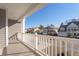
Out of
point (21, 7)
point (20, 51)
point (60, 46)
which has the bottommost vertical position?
A: point (20, 51)

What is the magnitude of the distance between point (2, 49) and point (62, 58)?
11.5ft

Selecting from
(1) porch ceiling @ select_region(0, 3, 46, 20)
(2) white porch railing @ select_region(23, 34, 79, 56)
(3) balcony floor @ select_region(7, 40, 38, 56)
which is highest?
(1) porch ceiling @ select_region(0, 3, 46, 20)

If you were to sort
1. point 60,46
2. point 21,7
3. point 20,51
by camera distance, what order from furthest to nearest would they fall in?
point 20,51, point 21,7, point 60,46

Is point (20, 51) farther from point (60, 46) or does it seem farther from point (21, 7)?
point (60, 46)

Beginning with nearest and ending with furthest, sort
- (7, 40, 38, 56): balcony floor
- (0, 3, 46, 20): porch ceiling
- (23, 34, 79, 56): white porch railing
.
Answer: (23, 34, 79, 56): white porch railing < (0, 3, 46, 20): porch ceiling < (7, 40, 38, 56): balcony floor

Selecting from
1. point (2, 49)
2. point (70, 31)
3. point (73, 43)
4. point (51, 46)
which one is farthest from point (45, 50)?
point (70, 31)

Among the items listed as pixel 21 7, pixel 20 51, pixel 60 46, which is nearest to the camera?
pixel 60 46

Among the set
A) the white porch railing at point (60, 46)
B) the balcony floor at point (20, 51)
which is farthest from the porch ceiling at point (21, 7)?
the balcony floor at point (20, 51)

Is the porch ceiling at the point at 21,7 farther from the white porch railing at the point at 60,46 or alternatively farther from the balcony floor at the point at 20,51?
the balcony floor at the point at 20,51

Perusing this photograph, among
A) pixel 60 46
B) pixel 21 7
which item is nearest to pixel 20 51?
pixel 21 7

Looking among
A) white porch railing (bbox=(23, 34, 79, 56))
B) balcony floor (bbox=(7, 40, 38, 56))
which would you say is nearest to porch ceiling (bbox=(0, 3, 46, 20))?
white porch railing (bbox=(23, 34, 79, 56))

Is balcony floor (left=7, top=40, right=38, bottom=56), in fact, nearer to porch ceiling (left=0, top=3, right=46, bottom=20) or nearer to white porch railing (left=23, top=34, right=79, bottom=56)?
white porch railing (left=23, top=34, right=79, bottom=56)

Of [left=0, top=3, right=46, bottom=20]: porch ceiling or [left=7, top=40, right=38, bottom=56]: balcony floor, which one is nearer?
[left=0, top=3, right=46, bottom=20]: porch ceiling

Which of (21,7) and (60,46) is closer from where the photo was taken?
(60,46)
